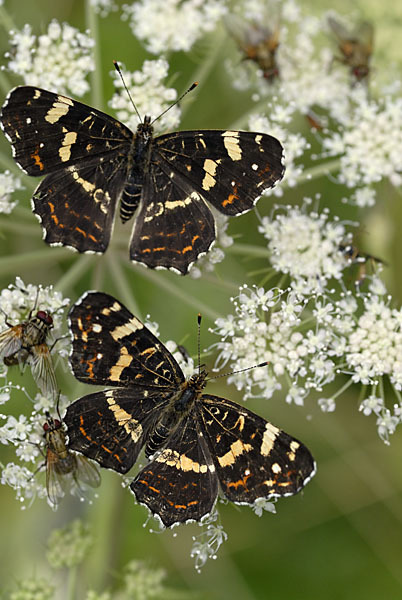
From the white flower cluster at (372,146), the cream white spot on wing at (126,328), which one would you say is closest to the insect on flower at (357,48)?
the white flower cluster at (372,146)

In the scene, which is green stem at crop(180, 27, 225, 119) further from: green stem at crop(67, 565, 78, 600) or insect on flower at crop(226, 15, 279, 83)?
green stem at crop(67, 565, 78, 600)

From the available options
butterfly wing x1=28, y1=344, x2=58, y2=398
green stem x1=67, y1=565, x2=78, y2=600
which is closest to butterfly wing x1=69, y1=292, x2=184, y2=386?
butterfly wing x1=28, y1=344, x2=58, y2=398

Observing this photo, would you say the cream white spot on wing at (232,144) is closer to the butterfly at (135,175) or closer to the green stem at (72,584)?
the butterfly at (135,175)

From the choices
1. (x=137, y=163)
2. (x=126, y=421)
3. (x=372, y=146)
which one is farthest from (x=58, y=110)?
(x=372, y=146)

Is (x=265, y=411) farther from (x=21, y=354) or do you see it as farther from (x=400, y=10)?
(x=400, y=10)

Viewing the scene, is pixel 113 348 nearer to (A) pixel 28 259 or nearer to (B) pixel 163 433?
(B) pixel 163 433

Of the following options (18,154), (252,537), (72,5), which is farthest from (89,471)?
(72,5)
